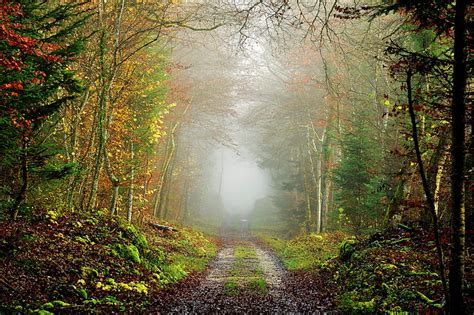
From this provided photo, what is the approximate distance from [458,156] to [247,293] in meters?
6.81

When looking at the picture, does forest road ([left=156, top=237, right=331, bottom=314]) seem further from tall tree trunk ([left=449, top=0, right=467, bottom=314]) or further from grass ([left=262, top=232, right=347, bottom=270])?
tall tree trunk ([left=449, top=0, right=467, bottom=314])

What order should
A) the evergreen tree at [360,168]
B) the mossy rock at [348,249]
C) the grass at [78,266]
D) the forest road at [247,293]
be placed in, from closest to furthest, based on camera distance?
the grass at [78,266], the forest road at [247,293], the mossy rock at [348,249], the evergreen tree at [360,168]

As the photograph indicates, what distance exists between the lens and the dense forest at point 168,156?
18.8ft

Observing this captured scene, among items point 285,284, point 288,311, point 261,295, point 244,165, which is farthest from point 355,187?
point 244,165

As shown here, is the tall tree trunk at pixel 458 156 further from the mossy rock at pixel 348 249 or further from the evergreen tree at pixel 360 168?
the evergreen tree at pixel 360 168

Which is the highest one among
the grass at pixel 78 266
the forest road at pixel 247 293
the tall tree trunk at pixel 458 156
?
the tall tree trunk at pixel 458 156

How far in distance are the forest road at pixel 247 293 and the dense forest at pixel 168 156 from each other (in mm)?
83

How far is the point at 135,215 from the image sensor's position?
1847 cm

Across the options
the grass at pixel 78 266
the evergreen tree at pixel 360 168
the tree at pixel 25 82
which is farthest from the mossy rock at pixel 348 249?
the tree at pixel 25 82

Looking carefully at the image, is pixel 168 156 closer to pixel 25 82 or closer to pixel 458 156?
pixel 25 82

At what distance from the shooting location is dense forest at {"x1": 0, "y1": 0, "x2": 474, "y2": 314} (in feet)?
18.8

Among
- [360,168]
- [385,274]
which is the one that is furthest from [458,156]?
[360,168]

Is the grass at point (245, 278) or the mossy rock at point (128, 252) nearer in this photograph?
the grass at point (245, 278)

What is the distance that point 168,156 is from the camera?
22.2 meters
